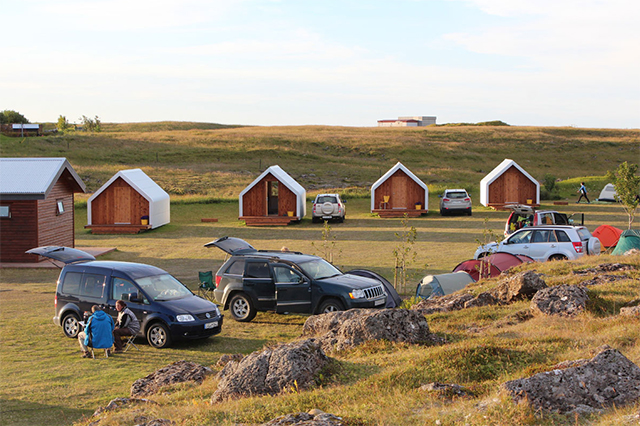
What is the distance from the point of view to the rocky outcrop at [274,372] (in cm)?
752

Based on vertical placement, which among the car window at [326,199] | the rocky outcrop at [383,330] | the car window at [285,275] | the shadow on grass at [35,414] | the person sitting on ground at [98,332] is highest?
the car window at [326,199]

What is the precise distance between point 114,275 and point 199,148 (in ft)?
223

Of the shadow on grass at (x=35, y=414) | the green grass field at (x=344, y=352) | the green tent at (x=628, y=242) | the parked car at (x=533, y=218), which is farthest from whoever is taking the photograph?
the parked car at (x=533, y=218)

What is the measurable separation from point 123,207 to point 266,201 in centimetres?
786

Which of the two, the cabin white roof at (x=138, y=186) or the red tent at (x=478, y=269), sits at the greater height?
the cabin white roof at (x=138, y=186)

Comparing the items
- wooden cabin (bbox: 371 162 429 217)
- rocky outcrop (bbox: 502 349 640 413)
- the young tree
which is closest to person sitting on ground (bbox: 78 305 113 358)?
rocky outcrop (bbox: 502 349 640 413)

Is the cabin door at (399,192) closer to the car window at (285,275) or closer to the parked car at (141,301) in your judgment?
the car window at (285,275)

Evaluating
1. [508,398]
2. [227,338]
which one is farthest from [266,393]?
[227,338]

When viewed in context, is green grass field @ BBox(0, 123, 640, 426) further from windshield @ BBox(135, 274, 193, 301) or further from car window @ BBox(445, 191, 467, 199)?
car window @ BBox(445, 191, 467, 199)

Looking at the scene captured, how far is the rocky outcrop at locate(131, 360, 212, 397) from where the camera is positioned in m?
9.08

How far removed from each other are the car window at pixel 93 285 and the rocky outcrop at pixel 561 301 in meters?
8.72

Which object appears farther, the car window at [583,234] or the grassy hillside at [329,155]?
the grassy hillside at [329,155]

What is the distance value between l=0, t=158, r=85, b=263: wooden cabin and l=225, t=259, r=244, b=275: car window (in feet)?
39.0

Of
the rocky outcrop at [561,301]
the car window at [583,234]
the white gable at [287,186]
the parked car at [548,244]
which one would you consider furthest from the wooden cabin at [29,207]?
the car window at [583,234]
